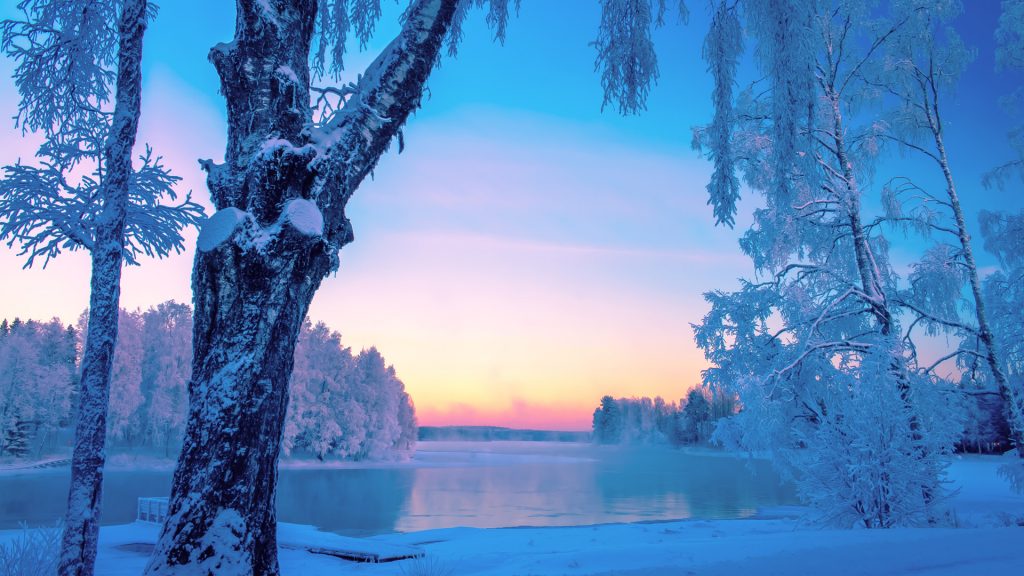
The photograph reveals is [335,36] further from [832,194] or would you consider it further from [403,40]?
[832,194]

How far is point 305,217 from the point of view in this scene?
11.5 feet

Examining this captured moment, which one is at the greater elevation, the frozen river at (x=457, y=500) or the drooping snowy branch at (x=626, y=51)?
the drooping snowy branch at (x=626, y=51)

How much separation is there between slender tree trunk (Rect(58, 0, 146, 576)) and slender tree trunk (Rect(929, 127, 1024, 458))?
48.2 ft

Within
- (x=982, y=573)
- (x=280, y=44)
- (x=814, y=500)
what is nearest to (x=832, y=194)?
(x=814, y=500)

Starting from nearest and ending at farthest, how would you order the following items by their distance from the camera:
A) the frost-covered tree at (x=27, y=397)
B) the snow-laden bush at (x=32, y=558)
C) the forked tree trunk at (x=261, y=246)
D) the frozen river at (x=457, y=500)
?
the forked tree trunk at (x=261, y=246), the snow-laden bush at (x=32, y=558), the frozen river at (x=457, y=500), the frost-covered tree at (x=27, y=397)

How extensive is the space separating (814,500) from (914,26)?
10514mm

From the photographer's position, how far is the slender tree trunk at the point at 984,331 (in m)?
11.7

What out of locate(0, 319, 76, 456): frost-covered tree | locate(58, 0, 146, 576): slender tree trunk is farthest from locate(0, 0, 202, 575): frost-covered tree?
locate(0, 319, 76, 456): frost-covered tree

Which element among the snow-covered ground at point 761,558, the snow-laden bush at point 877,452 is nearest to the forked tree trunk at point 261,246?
the snow-covered ground at point 761,558

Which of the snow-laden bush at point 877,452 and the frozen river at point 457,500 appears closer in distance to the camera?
the snow-laden bush at point 877,452

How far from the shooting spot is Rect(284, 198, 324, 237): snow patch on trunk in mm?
3449

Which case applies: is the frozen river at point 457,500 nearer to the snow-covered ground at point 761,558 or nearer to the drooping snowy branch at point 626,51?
the snow-covered ground at point 761,558

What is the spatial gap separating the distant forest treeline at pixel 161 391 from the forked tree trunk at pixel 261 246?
4414 cm

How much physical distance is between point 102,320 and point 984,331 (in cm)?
1483
